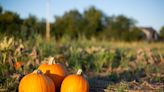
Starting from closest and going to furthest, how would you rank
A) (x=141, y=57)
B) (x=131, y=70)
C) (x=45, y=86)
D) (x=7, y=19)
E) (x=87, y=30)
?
(x=45, y=86), (x=131, y=70), (x=141, y=57), (x=7, y=19), (x=87, y=30)

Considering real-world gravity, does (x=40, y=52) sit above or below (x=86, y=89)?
above

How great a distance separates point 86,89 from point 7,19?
23278mm

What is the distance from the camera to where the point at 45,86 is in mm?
4422

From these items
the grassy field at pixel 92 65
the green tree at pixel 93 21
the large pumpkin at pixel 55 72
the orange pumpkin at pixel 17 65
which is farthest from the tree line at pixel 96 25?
the large pumpkin at pixel 55 72

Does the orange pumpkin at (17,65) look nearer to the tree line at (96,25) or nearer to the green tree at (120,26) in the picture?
the tree line at (96,25)

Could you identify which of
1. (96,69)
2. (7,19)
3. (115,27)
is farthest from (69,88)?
(115,27)

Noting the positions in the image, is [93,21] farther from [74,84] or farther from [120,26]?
[74,84]

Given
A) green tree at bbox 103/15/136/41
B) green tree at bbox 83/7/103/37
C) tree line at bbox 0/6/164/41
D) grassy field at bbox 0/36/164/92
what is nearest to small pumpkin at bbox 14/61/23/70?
grassy field at bbox 0/36/164/92

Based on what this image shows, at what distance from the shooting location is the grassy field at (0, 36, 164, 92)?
536cm

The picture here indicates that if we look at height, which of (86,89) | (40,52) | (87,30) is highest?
(87,30)

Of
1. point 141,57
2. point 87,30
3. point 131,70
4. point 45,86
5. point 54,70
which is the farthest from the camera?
point 87,30

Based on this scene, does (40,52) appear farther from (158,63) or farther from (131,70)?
(158,63)

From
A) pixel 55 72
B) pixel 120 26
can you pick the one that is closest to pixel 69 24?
pixel 120 26

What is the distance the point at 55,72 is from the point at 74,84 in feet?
1.22
